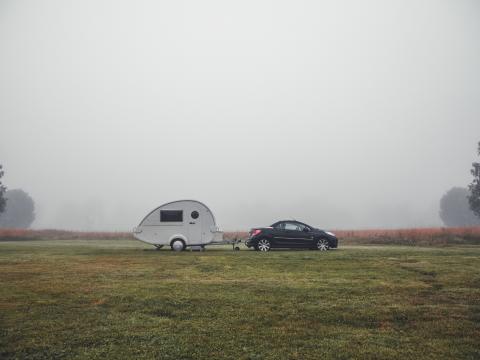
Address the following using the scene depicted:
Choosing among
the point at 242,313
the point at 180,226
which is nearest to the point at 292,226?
the point at 180,226

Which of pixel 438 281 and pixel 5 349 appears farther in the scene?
pixel 438 281

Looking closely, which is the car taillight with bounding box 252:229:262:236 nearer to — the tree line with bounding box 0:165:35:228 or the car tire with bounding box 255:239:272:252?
the car tire with bounding box 255:239:272:252

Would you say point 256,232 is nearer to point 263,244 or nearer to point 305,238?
point 263,244

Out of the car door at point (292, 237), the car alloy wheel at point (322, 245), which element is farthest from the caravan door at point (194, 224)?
the car alloy wheel at point (322, 245)

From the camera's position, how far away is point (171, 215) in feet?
69.1

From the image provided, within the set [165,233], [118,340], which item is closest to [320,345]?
[118,340]

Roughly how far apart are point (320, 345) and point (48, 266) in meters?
12.5

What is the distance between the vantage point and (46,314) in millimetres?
7938

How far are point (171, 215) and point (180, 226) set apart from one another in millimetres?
832

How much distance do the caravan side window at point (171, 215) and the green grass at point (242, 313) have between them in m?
7.46

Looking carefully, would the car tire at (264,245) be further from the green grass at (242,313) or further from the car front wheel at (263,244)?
the green grass at (242,313)

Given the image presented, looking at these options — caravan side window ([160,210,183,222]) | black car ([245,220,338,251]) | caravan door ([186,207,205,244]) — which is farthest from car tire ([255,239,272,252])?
caravan side window ([160,210,183,222])

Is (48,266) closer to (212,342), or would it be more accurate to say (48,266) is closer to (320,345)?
(212,342)

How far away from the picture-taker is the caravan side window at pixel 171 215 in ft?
69.0
